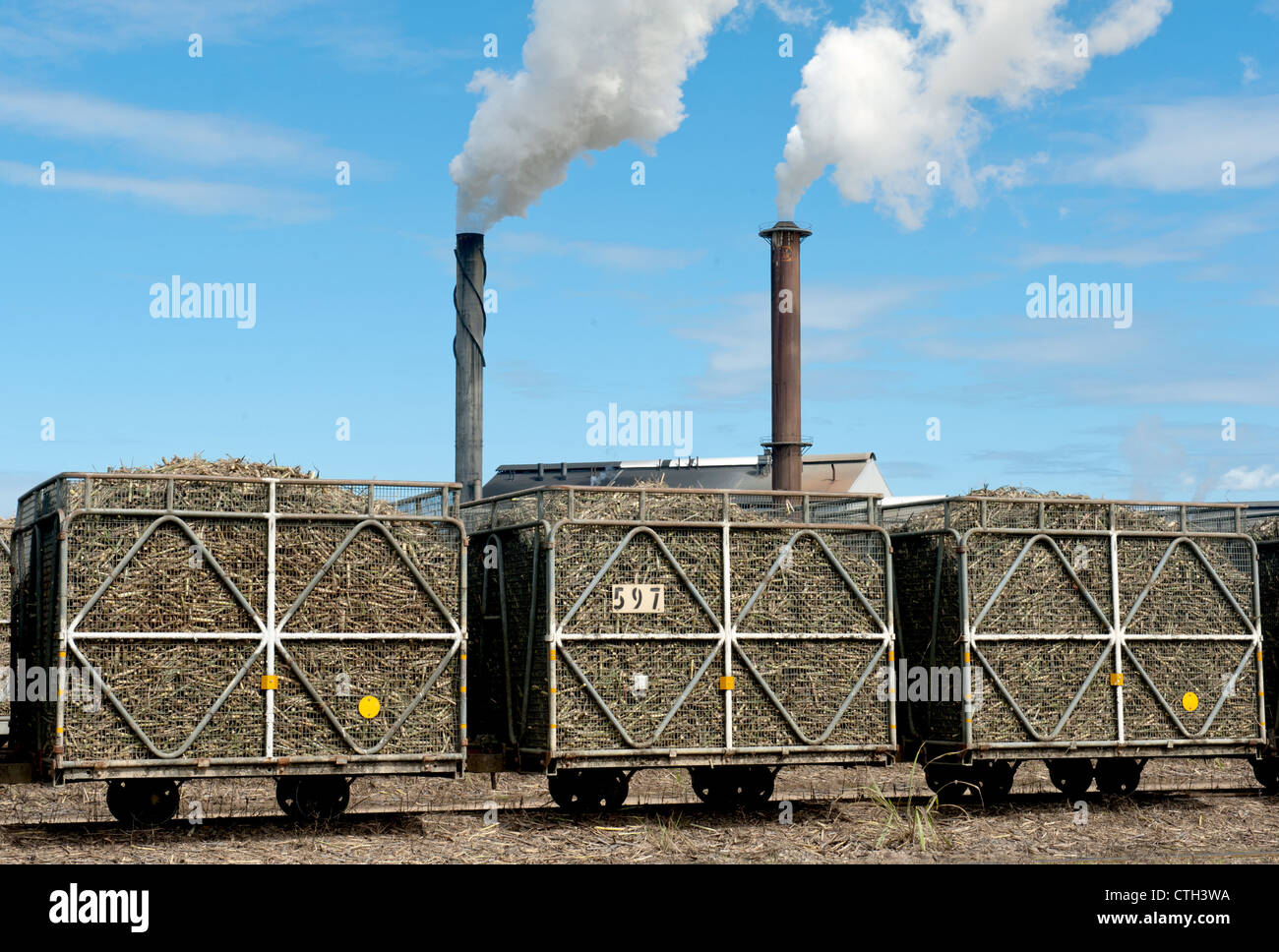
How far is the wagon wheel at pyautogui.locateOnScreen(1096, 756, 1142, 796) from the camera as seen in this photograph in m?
19.2

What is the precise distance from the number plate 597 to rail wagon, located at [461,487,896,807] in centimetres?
2

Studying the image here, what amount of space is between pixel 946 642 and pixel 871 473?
25.0 meters

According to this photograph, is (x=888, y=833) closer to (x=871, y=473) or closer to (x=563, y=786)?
(x=563, y=786)

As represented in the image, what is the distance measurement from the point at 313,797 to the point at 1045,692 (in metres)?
9.08

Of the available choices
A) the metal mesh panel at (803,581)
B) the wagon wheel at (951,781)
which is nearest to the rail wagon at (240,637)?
the metal mesh panel at (803,581)

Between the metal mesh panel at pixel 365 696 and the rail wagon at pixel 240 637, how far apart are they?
0.06 feet

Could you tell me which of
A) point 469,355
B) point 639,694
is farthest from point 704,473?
point 639,694

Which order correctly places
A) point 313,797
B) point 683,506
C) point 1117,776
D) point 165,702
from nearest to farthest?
point 165,702
point 313,797
point 683,506
point 1117,776

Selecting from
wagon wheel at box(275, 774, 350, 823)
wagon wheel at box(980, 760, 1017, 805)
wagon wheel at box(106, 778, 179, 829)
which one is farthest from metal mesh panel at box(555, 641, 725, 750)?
wagon wheel at box(106, 778, 179, 829)

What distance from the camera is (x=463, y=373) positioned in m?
31.4

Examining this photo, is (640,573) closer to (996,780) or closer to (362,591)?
(362,591)

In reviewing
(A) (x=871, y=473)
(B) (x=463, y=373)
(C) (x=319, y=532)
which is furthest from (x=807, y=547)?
(A) (x=871, y=473)

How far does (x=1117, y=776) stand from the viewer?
19328mm
